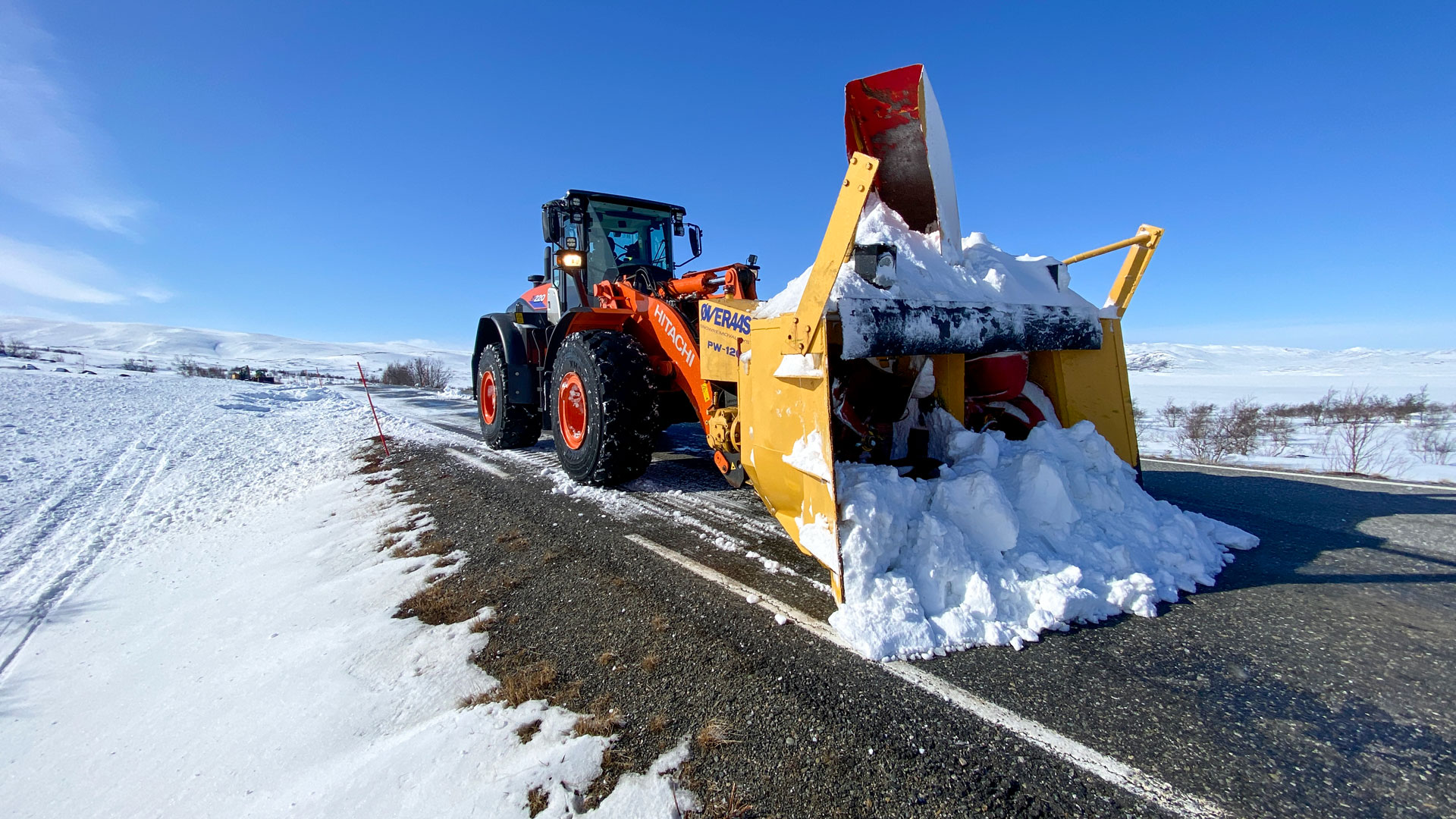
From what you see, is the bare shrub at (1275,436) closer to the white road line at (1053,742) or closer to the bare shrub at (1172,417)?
the bare shrub at (1172,417)

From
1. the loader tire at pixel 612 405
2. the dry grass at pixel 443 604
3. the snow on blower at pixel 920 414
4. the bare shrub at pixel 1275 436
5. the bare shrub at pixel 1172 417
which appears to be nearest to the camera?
the snow on blower at pixel 920 414

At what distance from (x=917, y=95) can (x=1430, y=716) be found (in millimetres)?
3330

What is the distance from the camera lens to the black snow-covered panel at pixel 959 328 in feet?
8.79

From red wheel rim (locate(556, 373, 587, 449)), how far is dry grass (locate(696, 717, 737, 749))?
3480 millimetres

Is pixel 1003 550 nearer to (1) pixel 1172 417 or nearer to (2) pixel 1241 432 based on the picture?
(2) pixel 1241 432

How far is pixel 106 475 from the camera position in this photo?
739cm

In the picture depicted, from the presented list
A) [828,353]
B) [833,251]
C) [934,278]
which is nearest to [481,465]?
[828,353]

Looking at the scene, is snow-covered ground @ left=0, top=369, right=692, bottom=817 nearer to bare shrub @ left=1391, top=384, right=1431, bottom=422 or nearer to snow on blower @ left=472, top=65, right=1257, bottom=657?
snow on blower @ left=472, top=65, right=1257, bottom=657

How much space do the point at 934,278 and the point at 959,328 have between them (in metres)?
0.33

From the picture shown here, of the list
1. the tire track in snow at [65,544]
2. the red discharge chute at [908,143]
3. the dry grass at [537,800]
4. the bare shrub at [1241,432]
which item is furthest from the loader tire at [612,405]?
the bare shrub at [1241,432]

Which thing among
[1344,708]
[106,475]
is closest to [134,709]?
[1344,708]

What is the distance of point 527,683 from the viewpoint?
2.09 metres

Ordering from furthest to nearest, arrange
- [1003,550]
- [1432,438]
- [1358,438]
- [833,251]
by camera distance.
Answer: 1. [1432,438]
2. [1358,438]
3. [833,251]
4. [1003,550]

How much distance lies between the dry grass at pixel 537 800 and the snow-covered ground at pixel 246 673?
18mm
